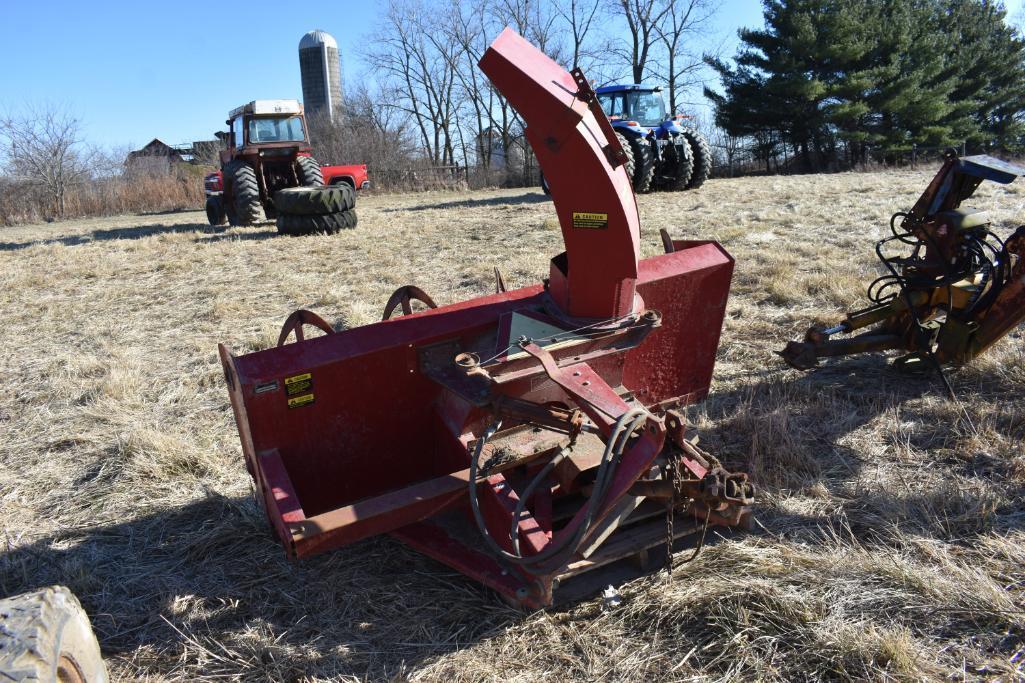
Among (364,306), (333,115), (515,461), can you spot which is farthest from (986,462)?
(333,115)

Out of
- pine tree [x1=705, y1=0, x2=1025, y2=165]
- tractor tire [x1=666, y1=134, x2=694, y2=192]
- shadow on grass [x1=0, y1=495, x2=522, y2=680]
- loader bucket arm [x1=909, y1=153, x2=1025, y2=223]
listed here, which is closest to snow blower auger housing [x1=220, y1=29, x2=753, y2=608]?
shadow on grass [x1=0, y1=495, x2=522, y2=680]

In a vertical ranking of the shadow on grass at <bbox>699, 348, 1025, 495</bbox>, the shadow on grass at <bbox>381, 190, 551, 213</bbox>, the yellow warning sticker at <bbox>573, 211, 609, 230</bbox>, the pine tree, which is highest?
the pine tree

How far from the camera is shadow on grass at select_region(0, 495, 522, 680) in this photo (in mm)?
2250

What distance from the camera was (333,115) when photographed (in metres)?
35.0

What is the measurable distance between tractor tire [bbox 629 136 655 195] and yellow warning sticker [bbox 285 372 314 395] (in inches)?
402

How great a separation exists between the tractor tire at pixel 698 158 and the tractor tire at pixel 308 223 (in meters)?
6.84

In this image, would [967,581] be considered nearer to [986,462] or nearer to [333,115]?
[986,462]

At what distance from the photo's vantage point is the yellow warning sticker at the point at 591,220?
2.34 m

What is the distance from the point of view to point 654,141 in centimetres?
1270

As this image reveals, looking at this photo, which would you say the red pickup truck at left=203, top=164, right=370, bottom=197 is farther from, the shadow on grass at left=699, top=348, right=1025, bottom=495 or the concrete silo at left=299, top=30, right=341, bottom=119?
the concrete silo at left=299, top=30, right=341, bottom=119

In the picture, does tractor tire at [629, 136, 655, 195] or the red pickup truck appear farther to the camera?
the red pickup truck

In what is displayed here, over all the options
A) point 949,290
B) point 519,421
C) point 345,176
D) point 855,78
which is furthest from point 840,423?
point 855,78

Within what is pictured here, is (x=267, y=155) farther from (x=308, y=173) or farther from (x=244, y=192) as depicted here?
(x=244, y=192)

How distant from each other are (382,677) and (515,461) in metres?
0.80
